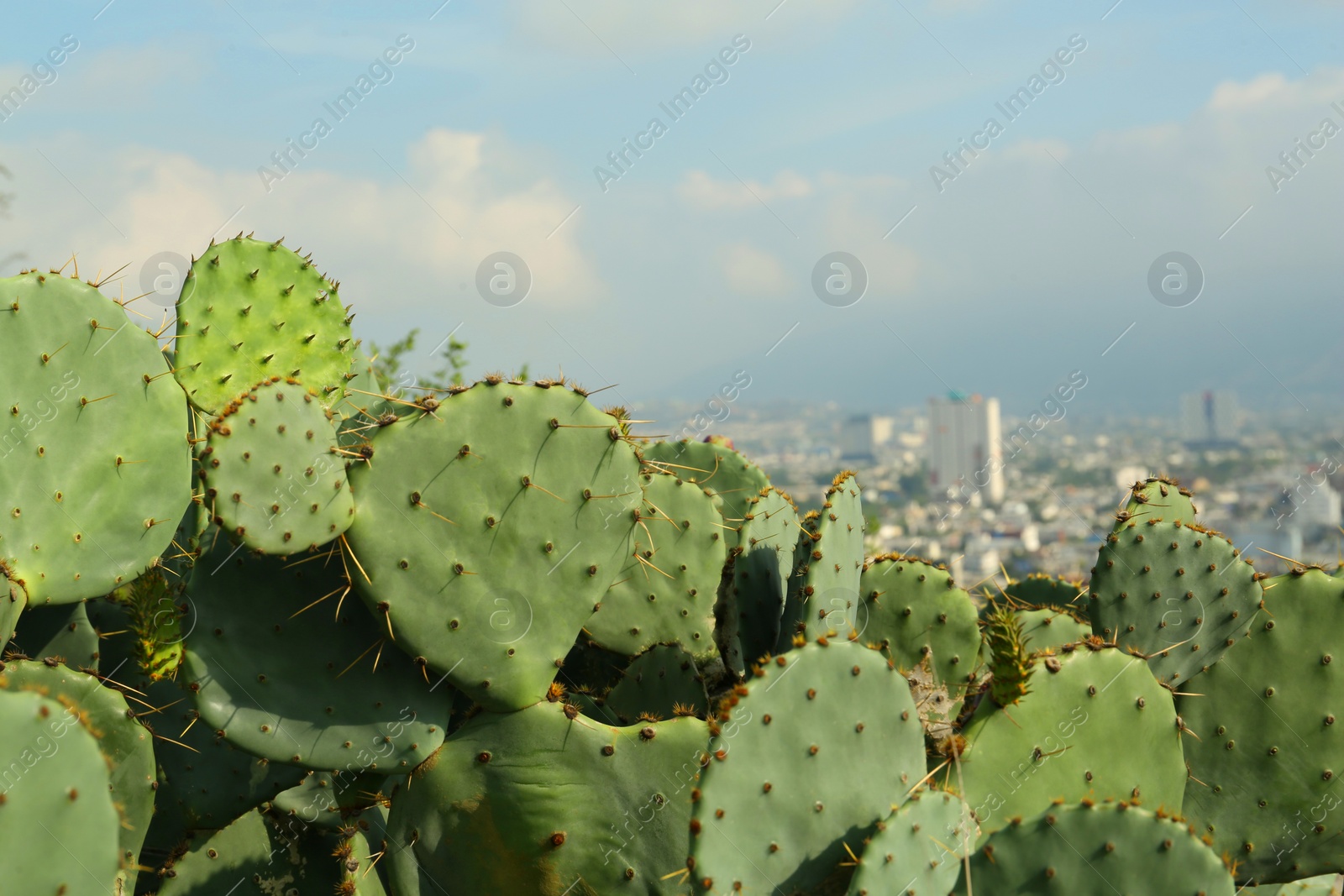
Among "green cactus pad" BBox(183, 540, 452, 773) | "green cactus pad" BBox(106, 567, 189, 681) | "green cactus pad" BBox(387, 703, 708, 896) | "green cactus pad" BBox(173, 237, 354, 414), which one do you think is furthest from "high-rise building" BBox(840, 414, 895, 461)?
"green cactus pad" BBox(183, 540, 452, 773)

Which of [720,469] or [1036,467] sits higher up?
[720,469]

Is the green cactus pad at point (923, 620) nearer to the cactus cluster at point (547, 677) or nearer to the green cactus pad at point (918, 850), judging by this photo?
the cactus cluster at point (547, 677)

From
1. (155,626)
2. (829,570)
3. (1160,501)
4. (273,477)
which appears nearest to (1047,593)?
(1160,501)

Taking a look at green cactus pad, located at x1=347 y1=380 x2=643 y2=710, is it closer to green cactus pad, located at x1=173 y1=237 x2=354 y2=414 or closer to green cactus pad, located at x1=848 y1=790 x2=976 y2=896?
green cactus pad, located at x1=848 y1=790 x2=976 y2=896

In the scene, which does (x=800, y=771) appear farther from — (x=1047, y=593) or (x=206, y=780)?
(x=1047, y=593)

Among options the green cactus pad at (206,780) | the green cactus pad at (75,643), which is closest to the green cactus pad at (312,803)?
the green cactus pad at (206,780)

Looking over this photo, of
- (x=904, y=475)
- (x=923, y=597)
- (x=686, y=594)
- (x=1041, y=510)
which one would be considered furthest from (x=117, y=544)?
(x=904, y=475)
